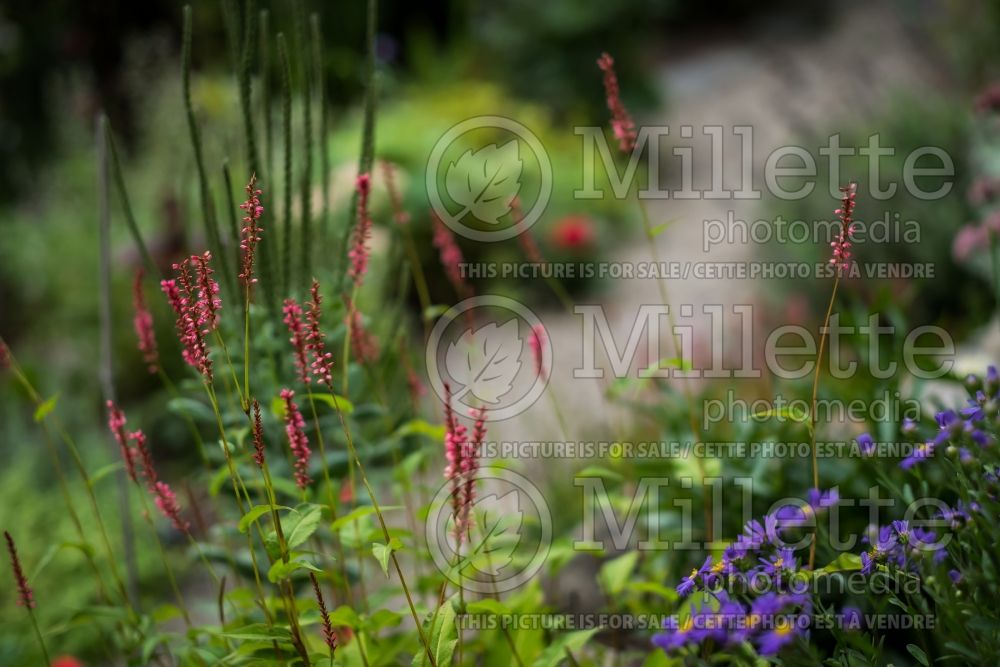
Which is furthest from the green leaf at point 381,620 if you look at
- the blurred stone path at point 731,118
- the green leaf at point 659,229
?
the blurred stone path at point 731,118

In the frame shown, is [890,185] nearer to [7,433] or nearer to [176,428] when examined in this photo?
[176,428]

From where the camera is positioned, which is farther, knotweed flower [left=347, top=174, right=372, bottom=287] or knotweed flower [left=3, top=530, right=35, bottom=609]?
knotweed flower [left=347, top=174, right=372, bottom=287]

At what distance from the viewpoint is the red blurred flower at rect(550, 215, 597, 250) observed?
4633mm

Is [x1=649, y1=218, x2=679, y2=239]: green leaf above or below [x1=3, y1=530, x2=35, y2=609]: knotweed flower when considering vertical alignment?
above

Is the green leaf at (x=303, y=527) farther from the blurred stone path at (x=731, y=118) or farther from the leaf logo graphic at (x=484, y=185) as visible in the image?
the leaf logo graphic at (x=484, y=185)

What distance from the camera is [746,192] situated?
515 cm

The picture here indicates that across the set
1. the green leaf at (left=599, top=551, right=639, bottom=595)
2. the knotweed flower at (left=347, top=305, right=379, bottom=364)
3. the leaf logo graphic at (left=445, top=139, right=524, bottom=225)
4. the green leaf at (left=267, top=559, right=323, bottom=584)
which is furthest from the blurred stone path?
the green leaf at (left=267, top=559, right=323, bottom=584)

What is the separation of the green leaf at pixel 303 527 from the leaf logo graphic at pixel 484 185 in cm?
343

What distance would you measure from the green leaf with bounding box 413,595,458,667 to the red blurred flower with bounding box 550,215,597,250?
3.68 m

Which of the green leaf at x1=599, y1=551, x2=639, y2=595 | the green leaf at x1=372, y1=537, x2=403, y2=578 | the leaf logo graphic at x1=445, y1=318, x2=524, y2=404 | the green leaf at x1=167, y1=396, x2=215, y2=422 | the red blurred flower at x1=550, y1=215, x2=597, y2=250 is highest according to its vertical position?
the green leaf at x1=167, y1=396, x2=215, y2=422

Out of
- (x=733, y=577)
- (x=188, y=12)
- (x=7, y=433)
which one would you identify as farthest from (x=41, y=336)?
(x=733, y=577)

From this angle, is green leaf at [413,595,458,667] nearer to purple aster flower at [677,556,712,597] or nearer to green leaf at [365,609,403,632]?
green leaf at [365,609,403,632]

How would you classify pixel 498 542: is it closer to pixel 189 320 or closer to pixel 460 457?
pixel 460 457

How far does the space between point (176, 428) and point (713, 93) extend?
16.3 feet
